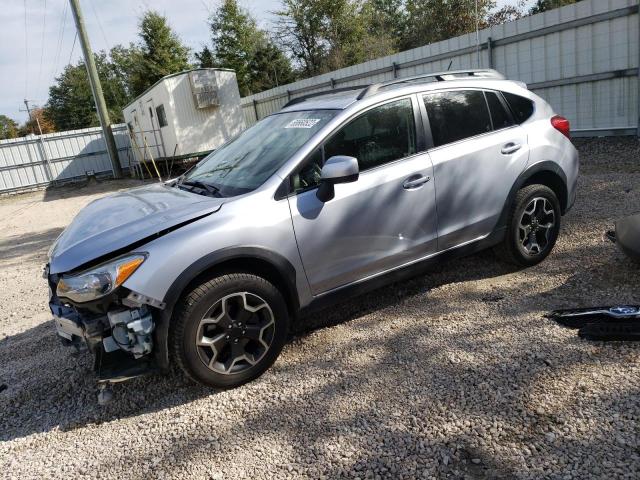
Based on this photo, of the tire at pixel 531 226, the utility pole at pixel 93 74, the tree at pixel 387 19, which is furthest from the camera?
the tree at pixel 387 19

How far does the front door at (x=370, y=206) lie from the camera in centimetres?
324

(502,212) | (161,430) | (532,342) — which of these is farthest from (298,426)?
(502,212)

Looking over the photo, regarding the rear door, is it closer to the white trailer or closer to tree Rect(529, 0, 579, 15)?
the white trailer

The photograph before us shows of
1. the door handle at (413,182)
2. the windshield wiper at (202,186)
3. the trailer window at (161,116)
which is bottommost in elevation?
the door handle at (413,182)

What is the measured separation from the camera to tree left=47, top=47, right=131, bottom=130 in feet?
175

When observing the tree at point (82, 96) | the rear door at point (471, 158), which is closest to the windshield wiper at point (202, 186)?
the rear door at point (471, 158)

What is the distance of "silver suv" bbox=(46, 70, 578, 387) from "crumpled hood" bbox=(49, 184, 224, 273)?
0.5 inches

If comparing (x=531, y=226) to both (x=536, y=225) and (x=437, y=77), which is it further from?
(x=437, y=77)

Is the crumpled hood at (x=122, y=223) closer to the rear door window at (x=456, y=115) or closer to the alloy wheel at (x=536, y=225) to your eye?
the rear door window at (x=456, y=115)

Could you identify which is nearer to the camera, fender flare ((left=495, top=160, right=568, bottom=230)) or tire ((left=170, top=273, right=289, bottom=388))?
tire ((left=170, top=273, right=289, bottom=388))

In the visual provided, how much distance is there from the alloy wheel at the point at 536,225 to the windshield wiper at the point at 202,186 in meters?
2.56

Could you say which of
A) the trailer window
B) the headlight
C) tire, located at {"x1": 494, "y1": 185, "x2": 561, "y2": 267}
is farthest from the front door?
the trailer window

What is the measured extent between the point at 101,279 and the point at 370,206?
5.82ft

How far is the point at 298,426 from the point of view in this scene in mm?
2709
